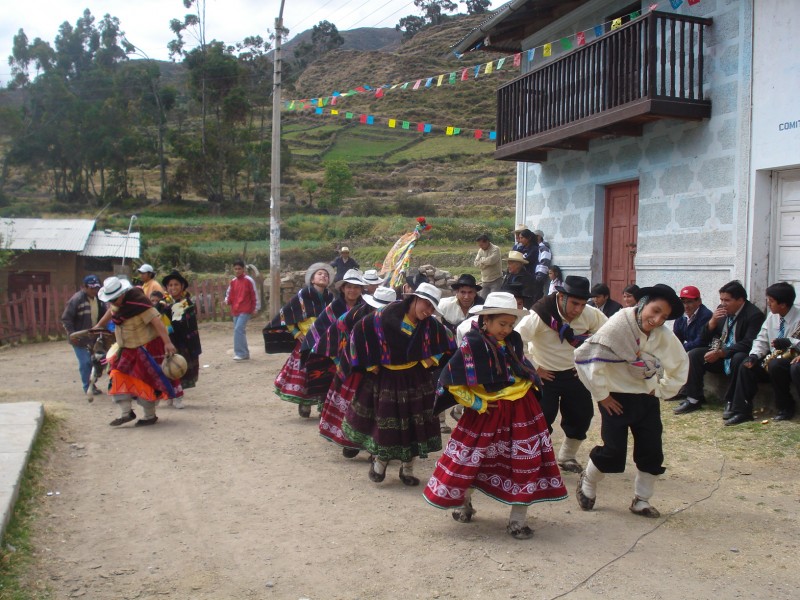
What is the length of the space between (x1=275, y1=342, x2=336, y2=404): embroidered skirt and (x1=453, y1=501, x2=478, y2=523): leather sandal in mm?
3160

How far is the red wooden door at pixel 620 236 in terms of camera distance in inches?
455

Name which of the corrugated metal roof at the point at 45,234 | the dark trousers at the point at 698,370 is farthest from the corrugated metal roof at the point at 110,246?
the dark trousers at the point at 698,370

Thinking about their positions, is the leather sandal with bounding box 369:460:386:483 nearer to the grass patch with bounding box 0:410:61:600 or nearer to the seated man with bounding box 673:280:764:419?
the grass patch with bounding box 0:410:61:600

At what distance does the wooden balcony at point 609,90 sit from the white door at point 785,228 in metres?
1.48

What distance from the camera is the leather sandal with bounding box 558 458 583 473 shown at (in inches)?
245

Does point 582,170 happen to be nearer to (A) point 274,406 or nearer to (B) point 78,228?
(A) point 274,406

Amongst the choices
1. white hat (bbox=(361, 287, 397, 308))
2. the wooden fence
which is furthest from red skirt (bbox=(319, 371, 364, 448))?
the wooden fence

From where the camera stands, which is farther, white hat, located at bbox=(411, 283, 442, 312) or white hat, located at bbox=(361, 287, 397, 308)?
white hat, located at bbox=(361, 287, 397, 308)

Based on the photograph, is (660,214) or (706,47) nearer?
(706,47)

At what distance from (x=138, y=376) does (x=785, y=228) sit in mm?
7647

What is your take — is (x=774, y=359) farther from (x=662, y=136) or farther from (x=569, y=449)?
(x=662, y=136)

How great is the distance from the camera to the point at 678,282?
1023cm

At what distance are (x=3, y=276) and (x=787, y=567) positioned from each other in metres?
21.0

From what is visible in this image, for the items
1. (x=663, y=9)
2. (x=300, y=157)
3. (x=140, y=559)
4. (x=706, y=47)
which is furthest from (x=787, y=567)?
(x=300, y=157)
